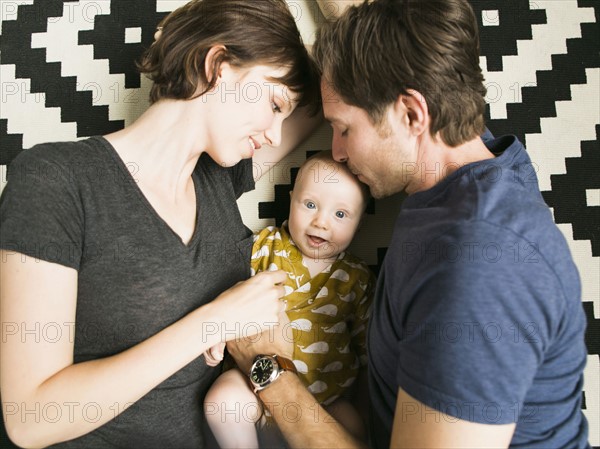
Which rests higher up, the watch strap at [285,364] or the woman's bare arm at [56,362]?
Result: the woman's bare arm at [56,362]

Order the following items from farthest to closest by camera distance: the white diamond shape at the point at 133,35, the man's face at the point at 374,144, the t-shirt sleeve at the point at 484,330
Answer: the white diamond shape at the point at 133,35 < the man's face at the point at 374,144 < the t-shirt sleeve at the point at 484,330

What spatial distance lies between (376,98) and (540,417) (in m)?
0.65

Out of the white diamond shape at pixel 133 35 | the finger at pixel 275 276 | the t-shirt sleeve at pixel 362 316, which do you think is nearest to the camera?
the finger at pixel 275 276

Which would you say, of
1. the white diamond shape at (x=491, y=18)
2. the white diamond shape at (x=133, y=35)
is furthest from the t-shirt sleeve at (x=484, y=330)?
the white diamond shape at (x=133, y=35)

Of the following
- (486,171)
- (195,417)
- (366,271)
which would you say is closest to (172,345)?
(195,417)

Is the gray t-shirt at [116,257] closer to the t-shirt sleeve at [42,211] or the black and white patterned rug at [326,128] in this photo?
the t-shirt sleeve at [42,211]

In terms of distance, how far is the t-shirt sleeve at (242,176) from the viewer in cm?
147

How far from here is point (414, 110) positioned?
44.2 inches

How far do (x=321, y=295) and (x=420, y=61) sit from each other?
0.59 m

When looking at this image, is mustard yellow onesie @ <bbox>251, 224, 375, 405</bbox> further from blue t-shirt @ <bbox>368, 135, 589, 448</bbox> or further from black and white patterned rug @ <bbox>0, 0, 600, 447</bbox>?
blue t-shirt @ <bbox>368, 135, 589, 448</bbox>

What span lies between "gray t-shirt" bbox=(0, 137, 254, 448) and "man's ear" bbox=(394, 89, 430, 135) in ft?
1.65

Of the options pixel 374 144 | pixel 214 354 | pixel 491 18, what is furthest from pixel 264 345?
pixel 491 18

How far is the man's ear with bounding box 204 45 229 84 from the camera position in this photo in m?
1.22

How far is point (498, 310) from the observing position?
33.5 inches
